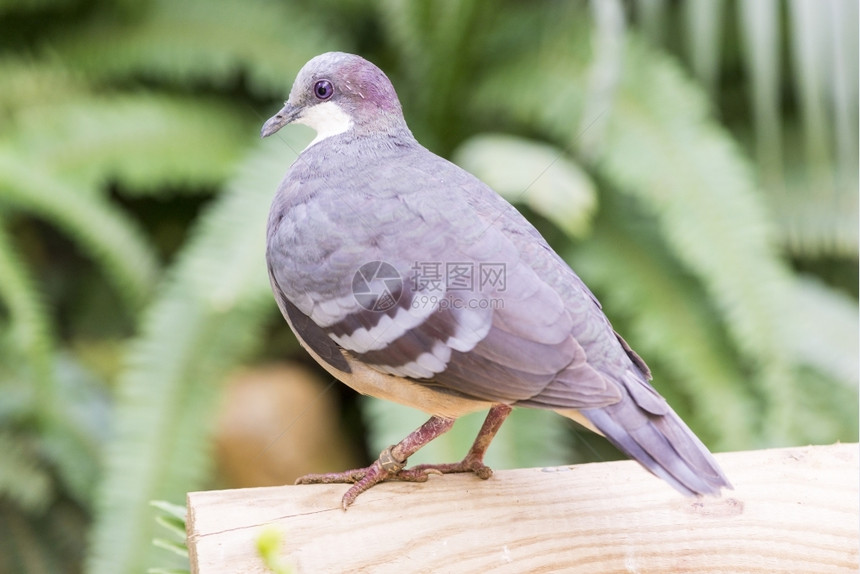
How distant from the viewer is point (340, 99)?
4.37ft

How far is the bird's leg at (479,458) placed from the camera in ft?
4.37

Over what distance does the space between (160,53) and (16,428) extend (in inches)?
40.9

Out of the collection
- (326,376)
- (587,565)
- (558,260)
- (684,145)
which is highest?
(558,260)

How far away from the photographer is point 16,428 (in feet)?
7.54

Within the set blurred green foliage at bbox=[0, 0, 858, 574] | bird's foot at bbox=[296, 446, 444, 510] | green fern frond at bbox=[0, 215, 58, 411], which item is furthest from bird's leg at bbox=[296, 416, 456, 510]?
green fern frond at bbox=[0, 215, 58, 411]

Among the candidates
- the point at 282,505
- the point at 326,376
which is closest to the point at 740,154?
the point at 326,376

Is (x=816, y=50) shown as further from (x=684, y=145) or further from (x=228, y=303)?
(x=228, y=303)

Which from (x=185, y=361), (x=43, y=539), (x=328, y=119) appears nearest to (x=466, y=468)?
(x=328, y=119)

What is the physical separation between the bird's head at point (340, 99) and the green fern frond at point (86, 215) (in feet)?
3.19

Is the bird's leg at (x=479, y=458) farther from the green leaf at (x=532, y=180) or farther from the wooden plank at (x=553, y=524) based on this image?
the green leaf at (x=532, y=180)

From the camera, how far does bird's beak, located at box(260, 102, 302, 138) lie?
133cm

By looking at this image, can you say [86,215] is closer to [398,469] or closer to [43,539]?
[43,539]

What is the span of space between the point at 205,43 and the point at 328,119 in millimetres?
1181

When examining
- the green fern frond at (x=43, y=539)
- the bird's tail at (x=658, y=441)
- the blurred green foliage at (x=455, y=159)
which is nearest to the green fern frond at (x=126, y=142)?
the blurred green foliage at (x=455, y=159)
